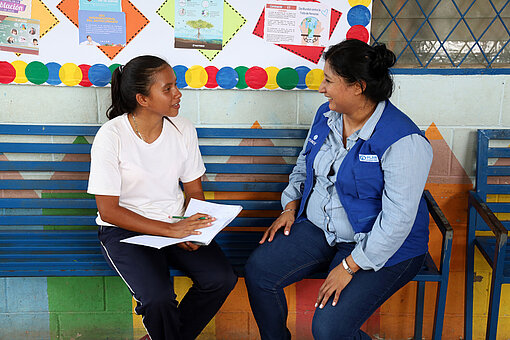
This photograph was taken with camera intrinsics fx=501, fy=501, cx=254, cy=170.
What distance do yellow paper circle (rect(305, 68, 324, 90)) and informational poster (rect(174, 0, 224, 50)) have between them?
1.41ft

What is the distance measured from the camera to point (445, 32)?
2357 mm

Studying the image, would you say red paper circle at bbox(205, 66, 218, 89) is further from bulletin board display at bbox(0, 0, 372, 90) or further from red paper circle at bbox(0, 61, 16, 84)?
red paper circle at bbox(0, 61, 16, 84)

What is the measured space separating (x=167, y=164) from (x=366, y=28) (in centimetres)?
109

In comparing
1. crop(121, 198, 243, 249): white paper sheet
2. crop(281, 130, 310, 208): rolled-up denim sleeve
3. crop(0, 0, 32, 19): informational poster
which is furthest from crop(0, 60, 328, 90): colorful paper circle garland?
crop(121, 198, 243, 249): white paper sheet

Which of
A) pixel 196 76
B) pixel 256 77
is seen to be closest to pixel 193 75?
pixel 196 76

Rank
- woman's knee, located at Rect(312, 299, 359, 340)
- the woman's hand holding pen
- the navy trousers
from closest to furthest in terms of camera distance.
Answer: woman's knee, located at Rect(312, 299, 359, 340) → the navy trousers → the woman's hand holding pen

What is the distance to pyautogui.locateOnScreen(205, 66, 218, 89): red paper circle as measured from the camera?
230cm

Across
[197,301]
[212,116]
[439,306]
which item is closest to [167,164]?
[212,116]

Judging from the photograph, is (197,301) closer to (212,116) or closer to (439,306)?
(212,116)

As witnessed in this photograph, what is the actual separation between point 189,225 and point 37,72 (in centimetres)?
103

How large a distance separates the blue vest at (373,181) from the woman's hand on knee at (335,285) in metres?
0.17

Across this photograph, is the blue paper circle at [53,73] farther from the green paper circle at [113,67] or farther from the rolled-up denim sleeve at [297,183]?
the rolled-up denim sleeve at [297,183]

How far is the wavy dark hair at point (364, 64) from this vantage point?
5.97 feet

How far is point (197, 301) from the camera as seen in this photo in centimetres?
201
